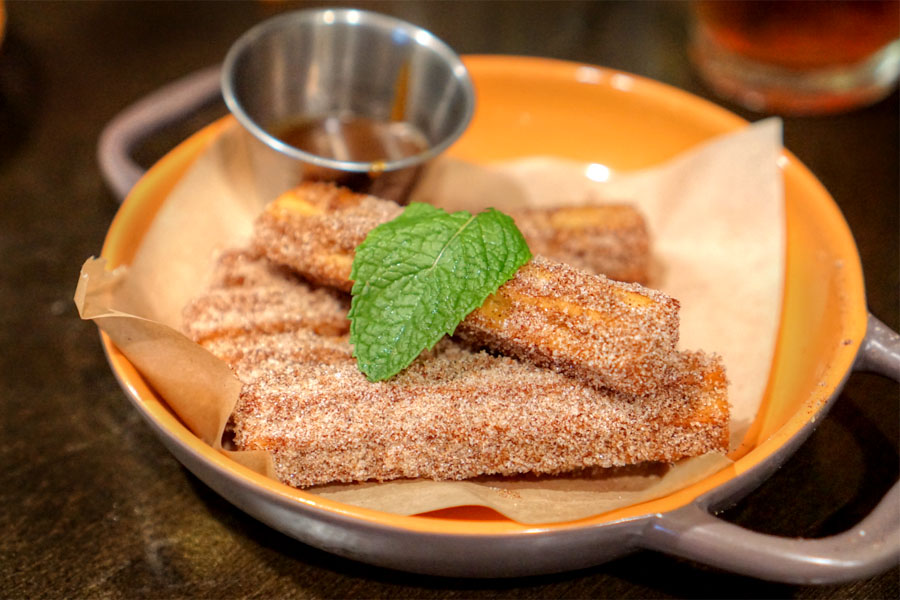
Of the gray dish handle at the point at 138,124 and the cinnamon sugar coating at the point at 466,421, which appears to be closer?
the cinnamon sugar coating at the point at 466,421

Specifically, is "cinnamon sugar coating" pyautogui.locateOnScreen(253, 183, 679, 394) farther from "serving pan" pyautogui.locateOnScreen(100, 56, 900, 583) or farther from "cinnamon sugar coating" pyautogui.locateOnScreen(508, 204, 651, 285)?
"cinnamon sugar coating" pyautogui.locateOnScreen(508, 204, 651, 285)

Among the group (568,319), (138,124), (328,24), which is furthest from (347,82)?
(568,319)

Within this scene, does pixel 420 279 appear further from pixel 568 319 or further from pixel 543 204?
pixel 543 204

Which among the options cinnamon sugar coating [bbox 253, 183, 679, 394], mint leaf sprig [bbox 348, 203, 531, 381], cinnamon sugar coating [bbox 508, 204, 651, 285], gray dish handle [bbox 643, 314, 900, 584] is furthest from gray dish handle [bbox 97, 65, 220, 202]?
gray dish handle [bbox 643, 314, 900, 584]

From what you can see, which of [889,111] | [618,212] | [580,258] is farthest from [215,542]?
[889,111]

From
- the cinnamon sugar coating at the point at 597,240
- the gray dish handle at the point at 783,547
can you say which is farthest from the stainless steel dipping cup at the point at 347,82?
the gray dish handle at the point at 783,547

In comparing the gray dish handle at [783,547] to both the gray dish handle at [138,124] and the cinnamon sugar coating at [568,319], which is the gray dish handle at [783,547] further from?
the gray dish handle at [138,124]
